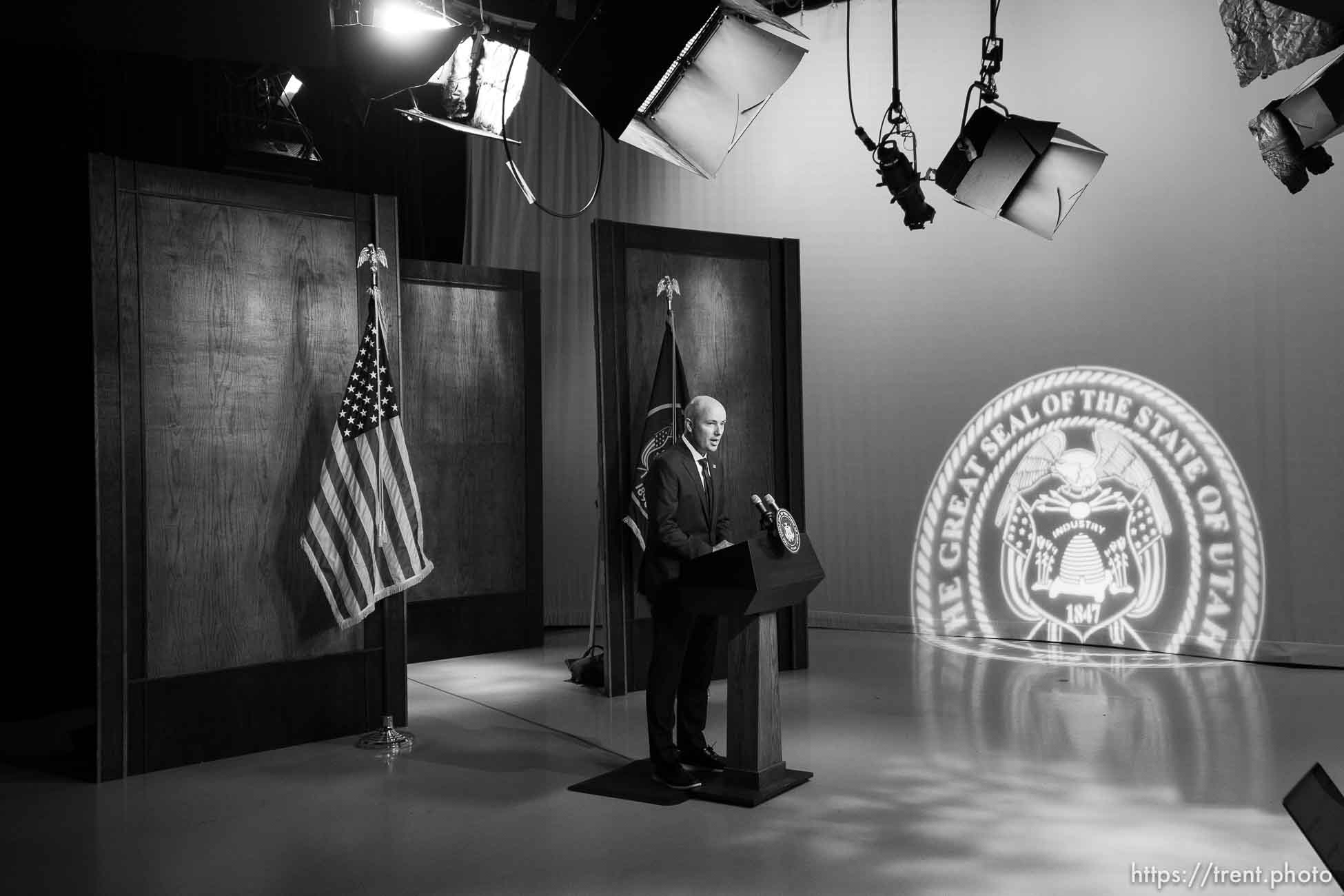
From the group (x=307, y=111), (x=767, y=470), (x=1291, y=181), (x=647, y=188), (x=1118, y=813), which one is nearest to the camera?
(x=1118, y=813)

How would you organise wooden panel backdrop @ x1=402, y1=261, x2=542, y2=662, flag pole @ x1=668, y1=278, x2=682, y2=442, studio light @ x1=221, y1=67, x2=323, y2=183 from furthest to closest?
1. wooden panel backdrop @ x1=402, y1=261, x2=542, y2=662
2. flag pole @ x1=668, y1=278, x2=682, y2=442
3. studio light @ x1=221, y1=67, x2=323, y2=183

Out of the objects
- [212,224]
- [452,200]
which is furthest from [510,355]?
[212,224]

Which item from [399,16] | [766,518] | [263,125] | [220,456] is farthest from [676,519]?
[263,125]

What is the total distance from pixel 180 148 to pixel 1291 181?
6027 millimetres

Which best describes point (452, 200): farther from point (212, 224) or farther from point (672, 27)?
point (672, 27)

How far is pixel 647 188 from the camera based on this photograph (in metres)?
9.47

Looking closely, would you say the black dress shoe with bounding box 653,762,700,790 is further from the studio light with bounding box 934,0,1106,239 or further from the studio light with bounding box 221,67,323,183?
the studio light with bounding box 221,67,323,183

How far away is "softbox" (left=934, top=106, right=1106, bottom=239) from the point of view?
5074mm

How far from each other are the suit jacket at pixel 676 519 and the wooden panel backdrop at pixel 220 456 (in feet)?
5.24

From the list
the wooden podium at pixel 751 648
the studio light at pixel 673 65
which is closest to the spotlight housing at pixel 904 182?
the studio light at pixel 673 65

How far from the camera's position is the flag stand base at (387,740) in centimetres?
520

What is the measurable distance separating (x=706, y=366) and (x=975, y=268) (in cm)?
272

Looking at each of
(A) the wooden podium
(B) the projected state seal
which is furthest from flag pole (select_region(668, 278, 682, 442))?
(B) the projected state seal

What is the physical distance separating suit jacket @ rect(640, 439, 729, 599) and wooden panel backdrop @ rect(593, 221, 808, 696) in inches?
61.8
